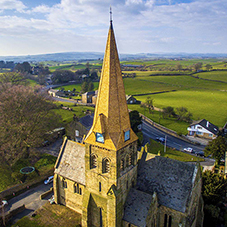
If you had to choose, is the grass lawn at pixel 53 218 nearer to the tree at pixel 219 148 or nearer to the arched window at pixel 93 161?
the arched window at pixel 93 161

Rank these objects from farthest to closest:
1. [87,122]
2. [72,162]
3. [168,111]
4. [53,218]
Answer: [168,111] → [87,122] → [72,162] → [53,218]

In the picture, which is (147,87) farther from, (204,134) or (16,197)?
(16,197)

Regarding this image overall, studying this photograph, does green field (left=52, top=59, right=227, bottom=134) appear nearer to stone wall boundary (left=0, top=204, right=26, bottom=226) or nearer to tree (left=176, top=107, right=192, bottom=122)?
tree (left=176, top=107, right=192, bottom=122)

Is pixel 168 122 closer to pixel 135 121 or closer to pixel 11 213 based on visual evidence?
pixel 135 121

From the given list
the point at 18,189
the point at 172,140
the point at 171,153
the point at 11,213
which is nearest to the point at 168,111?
the point at 172,140

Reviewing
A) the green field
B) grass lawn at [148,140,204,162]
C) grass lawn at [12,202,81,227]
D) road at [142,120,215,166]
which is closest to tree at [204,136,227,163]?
road at [142,120,215,166]

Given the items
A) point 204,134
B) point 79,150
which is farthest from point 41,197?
point 204,134

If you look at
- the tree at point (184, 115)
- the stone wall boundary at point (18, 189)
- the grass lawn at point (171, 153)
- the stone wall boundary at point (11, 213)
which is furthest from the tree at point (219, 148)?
the stone wall boundary at point (11, 213)
